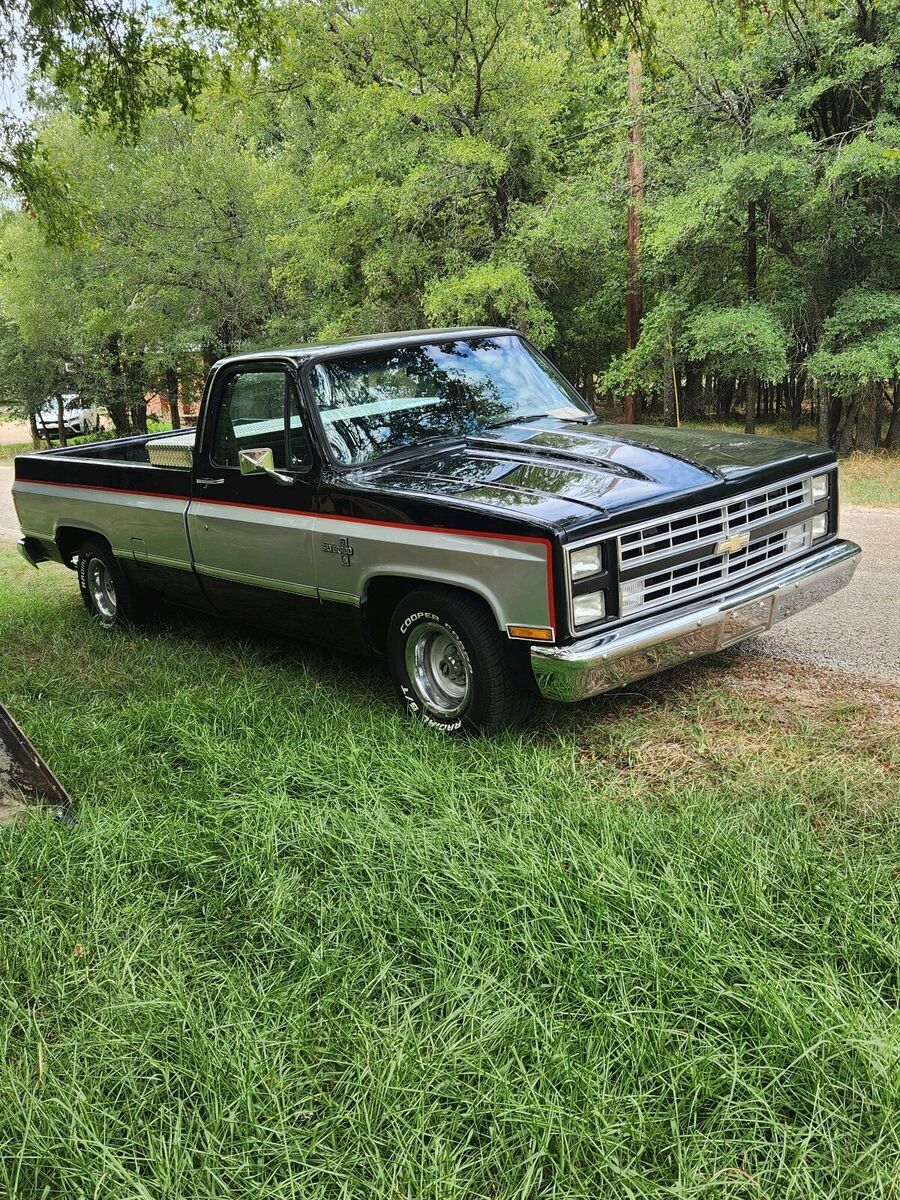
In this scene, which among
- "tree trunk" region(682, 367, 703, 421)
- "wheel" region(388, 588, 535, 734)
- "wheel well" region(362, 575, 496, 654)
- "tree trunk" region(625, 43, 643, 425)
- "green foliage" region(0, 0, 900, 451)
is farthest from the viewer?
"tree trunk" region(682, 367, 703, 421)

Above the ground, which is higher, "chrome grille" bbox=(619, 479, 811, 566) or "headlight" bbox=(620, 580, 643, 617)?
"chrome grille" bbox=(619, 479, 811, 566)

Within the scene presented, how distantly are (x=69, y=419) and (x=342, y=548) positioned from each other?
33.3 metres

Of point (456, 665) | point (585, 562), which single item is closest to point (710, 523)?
point (585, 562)

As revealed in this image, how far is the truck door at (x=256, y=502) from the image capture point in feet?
17.0

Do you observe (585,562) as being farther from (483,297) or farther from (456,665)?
(483,297)

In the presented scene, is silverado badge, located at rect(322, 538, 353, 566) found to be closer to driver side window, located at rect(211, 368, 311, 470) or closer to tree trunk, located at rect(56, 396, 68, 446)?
driver side window, located at rect(211, 368, 311, 470)

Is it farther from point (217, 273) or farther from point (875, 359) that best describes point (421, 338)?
point (217, 273)

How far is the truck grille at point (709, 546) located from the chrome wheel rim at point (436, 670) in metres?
0.88

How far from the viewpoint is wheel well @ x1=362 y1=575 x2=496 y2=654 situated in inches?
188

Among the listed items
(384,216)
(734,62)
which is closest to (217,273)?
(384,216)

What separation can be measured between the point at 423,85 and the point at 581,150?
11.1 ft

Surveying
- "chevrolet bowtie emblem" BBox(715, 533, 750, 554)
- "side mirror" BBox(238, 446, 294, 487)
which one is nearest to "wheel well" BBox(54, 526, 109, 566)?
"side mirror" BBox(238, 446, 294, 487)

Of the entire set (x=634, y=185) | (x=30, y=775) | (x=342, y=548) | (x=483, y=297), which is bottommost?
(x=30, y=775)

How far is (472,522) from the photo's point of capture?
4207 mm
